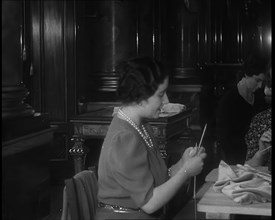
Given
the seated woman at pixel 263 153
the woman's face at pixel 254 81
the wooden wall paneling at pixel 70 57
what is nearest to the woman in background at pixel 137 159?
the seated woman at pixel 263 153

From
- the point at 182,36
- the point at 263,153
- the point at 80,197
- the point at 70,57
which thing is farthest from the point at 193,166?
the point at 182,36

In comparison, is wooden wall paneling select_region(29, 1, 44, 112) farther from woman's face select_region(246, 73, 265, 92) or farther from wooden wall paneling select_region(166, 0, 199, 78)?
woman's face select_region(246, 73, 265, 92)

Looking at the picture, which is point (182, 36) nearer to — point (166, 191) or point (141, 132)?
point (141, 132)

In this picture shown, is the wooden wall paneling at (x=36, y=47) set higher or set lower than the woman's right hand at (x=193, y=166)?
higher

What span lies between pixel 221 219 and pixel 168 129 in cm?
Result: 281

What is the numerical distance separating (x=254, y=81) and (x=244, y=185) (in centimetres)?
201

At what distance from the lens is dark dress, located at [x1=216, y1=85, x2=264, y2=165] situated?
4.33 m

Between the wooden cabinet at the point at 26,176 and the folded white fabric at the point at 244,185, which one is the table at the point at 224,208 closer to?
the folded white fabric at the point at 244,185

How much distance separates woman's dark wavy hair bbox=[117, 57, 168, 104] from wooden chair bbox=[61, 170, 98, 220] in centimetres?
45

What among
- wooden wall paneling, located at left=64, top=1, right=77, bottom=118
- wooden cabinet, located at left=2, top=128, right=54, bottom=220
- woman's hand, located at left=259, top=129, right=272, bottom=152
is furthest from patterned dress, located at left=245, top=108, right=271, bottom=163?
wooden wall paneling, located at left=64, top=1, right=77, bottom=118

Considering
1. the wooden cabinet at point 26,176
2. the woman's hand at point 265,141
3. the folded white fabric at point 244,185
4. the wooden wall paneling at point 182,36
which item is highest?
the wooden wall paneling at point 182,36

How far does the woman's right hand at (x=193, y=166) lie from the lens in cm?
249

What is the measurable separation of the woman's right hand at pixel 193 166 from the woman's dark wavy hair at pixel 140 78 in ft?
1.07

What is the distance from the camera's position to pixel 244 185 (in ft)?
8.38
